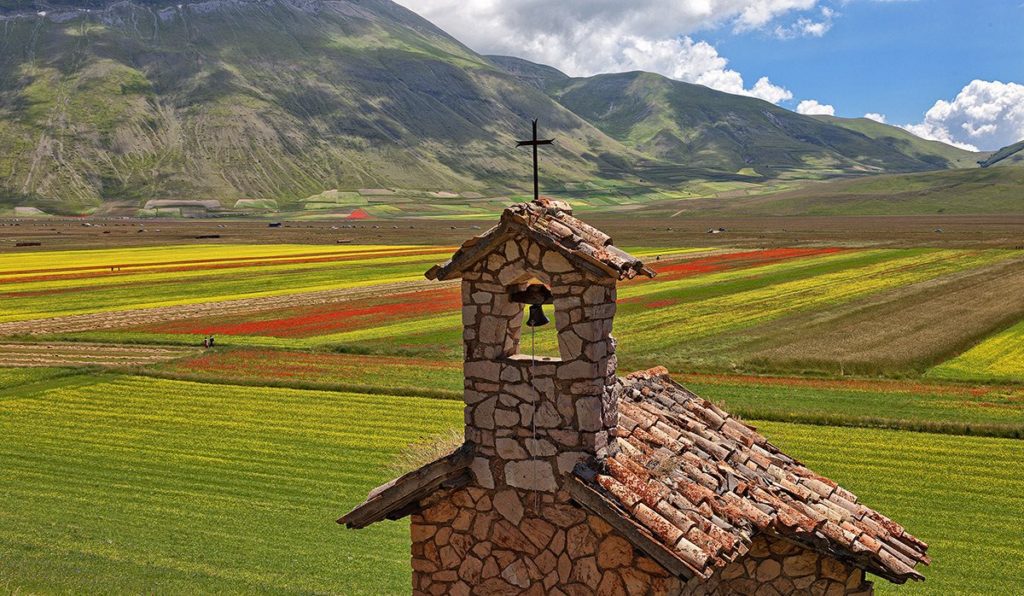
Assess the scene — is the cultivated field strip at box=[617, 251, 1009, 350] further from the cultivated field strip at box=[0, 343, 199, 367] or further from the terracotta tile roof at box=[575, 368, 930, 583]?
the terracotta tile roof at box=[575, 368, 930, 583]

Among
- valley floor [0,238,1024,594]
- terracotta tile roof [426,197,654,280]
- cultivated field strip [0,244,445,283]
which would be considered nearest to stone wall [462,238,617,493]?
terracotta tile roof [426,197,654,280]

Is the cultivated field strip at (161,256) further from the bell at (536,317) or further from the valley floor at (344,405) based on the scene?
the bell at (536,317)

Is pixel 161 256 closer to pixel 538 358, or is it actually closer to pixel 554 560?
pixel 538 358

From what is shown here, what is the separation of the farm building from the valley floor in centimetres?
721

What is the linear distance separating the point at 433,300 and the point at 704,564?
59628 mm

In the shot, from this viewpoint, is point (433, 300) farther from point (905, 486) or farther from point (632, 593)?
point (632, 593)

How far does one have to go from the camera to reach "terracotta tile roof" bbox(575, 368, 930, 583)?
32.0 feet

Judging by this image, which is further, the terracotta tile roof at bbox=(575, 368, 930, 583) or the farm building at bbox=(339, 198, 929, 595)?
the farm building at bbox=(339, 198, 929, 595)

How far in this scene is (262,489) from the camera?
23.9 metres

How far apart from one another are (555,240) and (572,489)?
8.70 ft

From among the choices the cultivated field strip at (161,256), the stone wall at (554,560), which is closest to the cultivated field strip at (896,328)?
the stone wall at (554,560)

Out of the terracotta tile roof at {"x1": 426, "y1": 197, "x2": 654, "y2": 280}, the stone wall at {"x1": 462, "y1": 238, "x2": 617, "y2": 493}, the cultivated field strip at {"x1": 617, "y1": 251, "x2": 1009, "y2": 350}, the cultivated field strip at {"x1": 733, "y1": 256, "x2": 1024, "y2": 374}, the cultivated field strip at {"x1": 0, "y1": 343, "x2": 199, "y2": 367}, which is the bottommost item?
the cultivated field strip at {"x1": 0, "y1": 343, "x2": 199, "y2": 367}

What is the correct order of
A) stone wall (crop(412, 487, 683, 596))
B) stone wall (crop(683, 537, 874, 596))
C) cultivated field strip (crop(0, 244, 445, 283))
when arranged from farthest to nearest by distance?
1. cultivated field strip (crop(0, 244, 445, 283))
2. stone wall (crop(683, 537, 874, 596))
3. stone wall (crop(412, 487, 683, 596))

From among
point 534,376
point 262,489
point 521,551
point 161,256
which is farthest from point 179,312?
point 534,376
